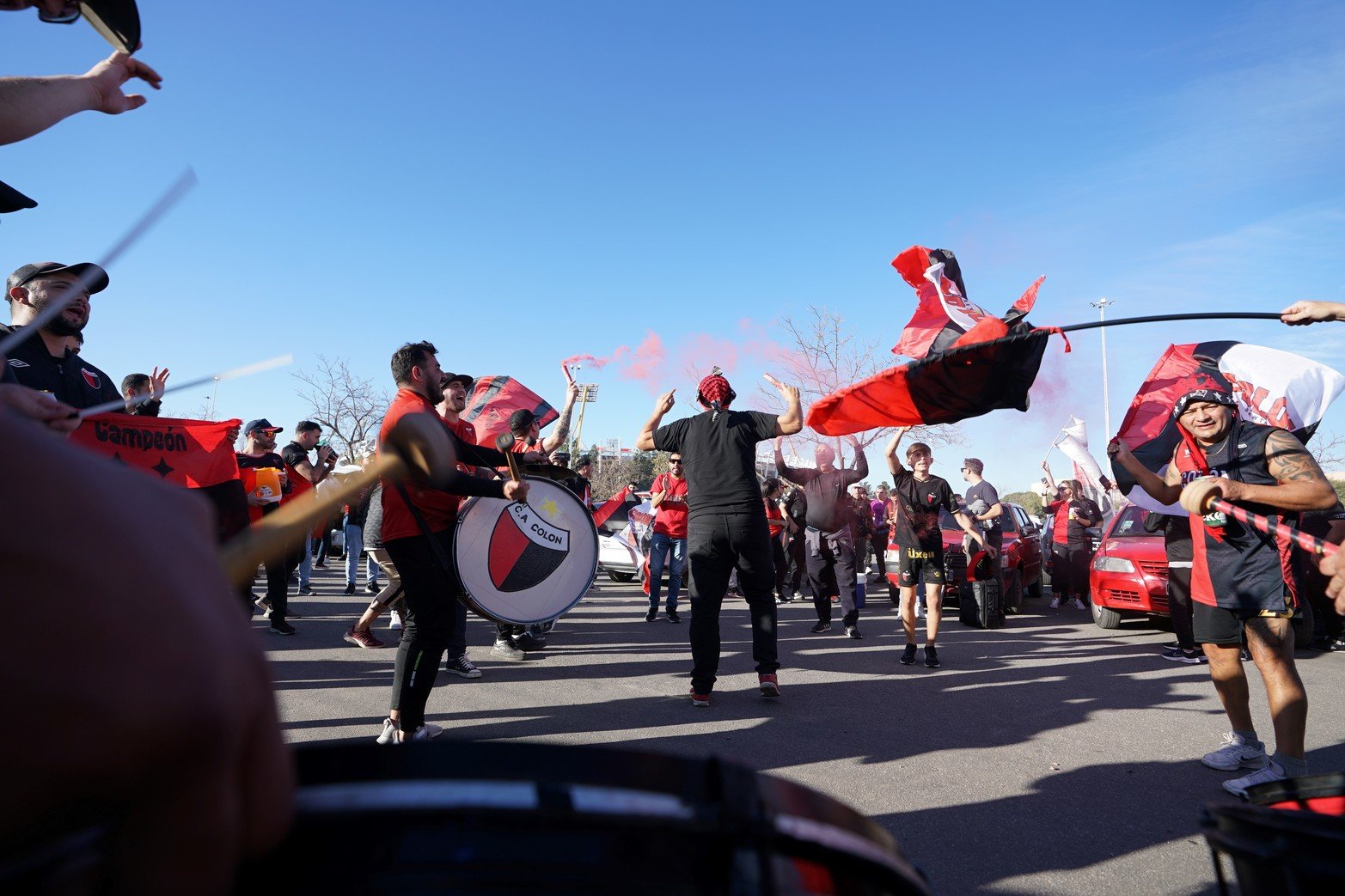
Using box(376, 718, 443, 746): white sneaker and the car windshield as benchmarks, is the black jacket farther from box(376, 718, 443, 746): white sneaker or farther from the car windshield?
the car windshield

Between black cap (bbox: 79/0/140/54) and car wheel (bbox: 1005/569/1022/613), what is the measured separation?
12.7 meters

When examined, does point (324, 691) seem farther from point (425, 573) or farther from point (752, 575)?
point (752, 575)

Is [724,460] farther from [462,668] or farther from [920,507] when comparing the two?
[462,668]

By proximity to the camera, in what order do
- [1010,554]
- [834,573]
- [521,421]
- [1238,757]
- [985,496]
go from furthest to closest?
[1010,554]
[985,496]
[834,573]
[521,421]
[1238,757]

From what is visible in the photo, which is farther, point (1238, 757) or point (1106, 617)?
point (1106, 617)

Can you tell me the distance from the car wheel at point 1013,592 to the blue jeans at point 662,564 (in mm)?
5264

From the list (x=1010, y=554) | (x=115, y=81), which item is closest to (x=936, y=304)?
(x=115, y=81)

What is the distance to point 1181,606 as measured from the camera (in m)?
8.38

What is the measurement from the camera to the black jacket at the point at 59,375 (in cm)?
368

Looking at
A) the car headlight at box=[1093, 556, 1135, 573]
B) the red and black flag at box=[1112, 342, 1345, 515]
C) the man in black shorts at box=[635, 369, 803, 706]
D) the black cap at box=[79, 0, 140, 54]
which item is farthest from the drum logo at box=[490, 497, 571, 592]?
the car headlight at box=[1093, 556, 1135, 573]

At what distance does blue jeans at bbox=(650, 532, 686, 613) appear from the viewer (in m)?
11.2

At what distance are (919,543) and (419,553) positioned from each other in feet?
16.5

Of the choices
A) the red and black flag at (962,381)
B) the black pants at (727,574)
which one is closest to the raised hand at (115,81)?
the red and black flag at (962,381)

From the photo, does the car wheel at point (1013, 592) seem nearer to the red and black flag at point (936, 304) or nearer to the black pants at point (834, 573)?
the black pants at point (834, 573)
